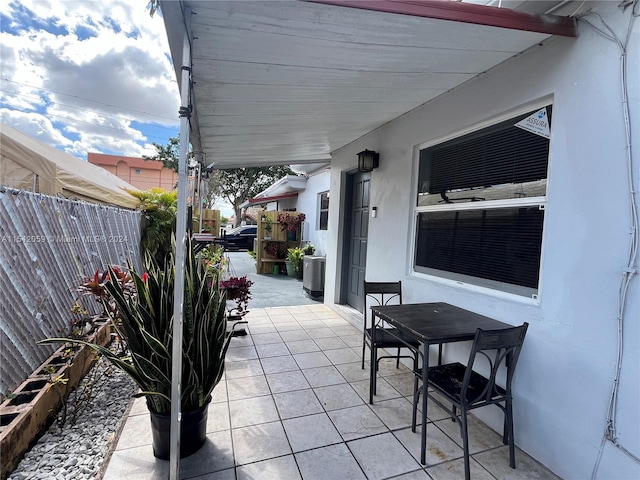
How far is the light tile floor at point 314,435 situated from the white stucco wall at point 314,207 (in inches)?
178

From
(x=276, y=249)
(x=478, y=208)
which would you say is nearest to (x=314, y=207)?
(x=276, y=249)

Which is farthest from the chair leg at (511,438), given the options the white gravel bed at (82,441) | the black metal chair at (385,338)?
the white gravel bed at (82,441)

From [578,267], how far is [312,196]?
719cm

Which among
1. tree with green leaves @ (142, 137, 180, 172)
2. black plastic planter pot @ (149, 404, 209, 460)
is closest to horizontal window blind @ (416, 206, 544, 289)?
black plastic planter pot @ (149, 404, 209, 460)

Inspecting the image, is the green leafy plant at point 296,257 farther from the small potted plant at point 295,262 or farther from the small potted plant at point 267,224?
the small potted plant at point 267,224

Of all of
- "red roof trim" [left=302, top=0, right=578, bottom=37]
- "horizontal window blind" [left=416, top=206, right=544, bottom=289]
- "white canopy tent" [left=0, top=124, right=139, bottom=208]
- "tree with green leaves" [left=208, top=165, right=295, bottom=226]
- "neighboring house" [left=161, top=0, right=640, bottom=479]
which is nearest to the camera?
"red roof trim" [left=302, top=0, right=578, bottom=37]

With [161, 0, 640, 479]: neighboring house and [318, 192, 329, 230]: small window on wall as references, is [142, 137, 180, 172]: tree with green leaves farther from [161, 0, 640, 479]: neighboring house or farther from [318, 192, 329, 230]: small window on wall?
[161, 0, 640, 479]: neighboring house

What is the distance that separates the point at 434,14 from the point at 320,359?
304 centimetres

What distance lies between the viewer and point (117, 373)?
2791mm

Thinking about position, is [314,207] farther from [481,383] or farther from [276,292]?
[481,383]

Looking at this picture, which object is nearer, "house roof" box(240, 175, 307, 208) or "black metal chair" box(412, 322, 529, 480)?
"black metal chair" box(412, 322, 529, 480)

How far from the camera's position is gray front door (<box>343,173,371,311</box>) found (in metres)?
4.57

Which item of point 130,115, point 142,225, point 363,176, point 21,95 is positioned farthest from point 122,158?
point 363,176

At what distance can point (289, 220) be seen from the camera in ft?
28.7
